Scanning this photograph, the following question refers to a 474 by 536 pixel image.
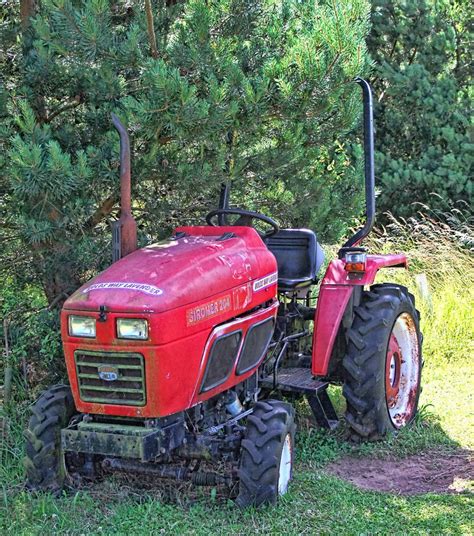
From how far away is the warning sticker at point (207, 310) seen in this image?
3.71 metres

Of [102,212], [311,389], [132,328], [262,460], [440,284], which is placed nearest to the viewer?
[132,328]

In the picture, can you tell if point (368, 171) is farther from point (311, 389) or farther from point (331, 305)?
point (311, 389)

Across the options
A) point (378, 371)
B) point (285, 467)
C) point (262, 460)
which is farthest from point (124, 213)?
point (378, 371)

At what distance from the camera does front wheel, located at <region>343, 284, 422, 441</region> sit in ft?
15.4

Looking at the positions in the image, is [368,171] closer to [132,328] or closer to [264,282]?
[264,282]

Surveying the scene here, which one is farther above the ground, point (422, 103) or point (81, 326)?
point (422, 103)

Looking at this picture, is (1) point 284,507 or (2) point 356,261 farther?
(2) point 356,261

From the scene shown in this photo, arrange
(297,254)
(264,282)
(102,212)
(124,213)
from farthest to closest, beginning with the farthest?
(297,254)
(102,212)
(264,282)
(124,213)

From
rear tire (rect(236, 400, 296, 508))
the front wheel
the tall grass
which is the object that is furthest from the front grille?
the tall grass

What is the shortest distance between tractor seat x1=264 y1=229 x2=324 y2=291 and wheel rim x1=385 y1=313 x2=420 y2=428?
646mm

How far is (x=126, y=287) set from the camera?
3.64m

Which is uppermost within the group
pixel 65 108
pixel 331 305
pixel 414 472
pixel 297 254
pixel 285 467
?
pixel 65 108

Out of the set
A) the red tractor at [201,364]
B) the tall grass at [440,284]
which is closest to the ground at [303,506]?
the red tractor at [201,364]

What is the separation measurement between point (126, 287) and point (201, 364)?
52 centimetres
